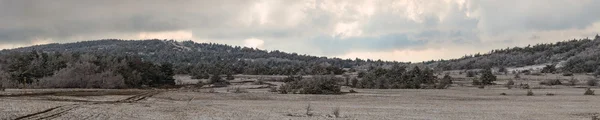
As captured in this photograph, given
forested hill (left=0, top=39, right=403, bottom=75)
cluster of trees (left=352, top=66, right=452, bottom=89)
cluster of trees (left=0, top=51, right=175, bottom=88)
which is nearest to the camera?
cluster of trees (left=0, top=51, right=175, bottom=88)

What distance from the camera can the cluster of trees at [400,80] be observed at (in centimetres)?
5081

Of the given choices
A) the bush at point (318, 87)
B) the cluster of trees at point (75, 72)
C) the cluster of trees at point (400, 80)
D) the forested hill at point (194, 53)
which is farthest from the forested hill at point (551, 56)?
the cluster of trees at point (75, 72)

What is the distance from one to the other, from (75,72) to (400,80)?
2441 centimetres

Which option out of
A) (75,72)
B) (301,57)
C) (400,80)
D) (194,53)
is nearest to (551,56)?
(400,80)

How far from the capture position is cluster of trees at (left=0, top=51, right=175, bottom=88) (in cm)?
4756

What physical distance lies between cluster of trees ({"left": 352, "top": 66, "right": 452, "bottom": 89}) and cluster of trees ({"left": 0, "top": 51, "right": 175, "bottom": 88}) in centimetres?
1769

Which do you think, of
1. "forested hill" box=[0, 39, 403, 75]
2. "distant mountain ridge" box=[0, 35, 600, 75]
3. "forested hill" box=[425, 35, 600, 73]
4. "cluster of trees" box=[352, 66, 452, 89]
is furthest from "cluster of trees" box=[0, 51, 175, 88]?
"forested hill" box=[0, 39, 403, 75]

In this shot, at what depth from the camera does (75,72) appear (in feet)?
159

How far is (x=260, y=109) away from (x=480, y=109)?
27.3 ft

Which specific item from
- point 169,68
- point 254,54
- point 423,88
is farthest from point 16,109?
point 254,54

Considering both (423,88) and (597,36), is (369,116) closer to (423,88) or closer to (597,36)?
(423,88)

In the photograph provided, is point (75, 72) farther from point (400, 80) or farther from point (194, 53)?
point (194, 53)

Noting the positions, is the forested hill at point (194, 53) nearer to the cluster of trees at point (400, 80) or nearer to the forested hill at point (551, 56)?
the forested hill at point (551, 56)

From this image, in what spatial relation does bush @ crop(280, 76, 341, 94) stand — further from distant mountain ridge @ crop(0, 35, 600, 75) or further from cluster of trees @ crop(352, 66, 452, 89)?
distant mountain ridge @ crop(0, 35, 600, 75)
